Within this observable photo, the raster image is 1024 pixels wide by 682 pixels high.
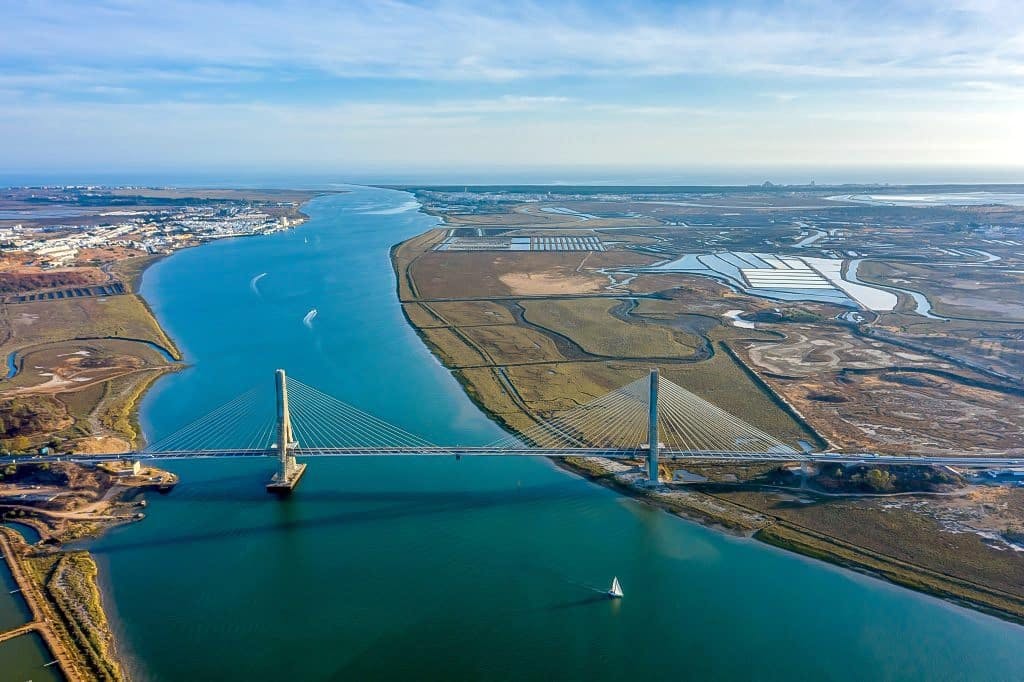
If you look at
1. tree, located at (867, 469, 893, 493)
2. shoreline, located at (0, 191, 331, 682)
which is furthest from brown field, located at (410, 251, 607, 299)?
shoreline, located at (0, 191, 331, 682)

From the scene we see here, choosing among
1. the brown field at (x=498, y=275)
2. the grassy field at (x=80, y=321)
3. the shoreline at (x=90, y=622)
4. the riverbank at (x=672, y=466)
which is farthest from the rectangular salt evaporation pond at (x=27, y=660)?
the brown field at (x=498, y=275)

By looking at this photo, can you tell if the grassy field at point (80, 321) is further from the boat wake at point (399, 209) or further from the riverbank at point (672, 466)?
the boat wake at point (399, 209)

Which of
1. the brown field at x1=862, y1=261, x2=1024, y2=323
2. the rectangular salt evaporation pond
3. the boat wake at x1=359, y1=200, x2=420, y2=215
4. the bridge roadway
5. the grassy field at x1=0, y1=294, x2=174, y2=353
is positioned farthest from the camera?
the boat wake at x1=359, y1=200, x2=420, y2=215

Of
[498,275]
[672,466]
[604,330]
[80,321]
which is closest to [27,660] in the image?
[672,466]

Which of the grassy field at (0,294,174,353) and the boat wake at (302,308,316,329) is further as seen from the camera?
the boat wake at (302,308,316,329)

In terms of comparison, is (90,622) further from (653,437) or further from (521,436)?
(653,437)

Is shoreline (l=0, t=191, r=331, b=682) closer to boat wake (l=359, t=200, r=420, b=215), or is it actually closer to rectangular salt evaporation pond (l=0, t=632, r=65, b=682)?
rectangular salt evaporation pond (l=0, t=632, r=65, b=682)
